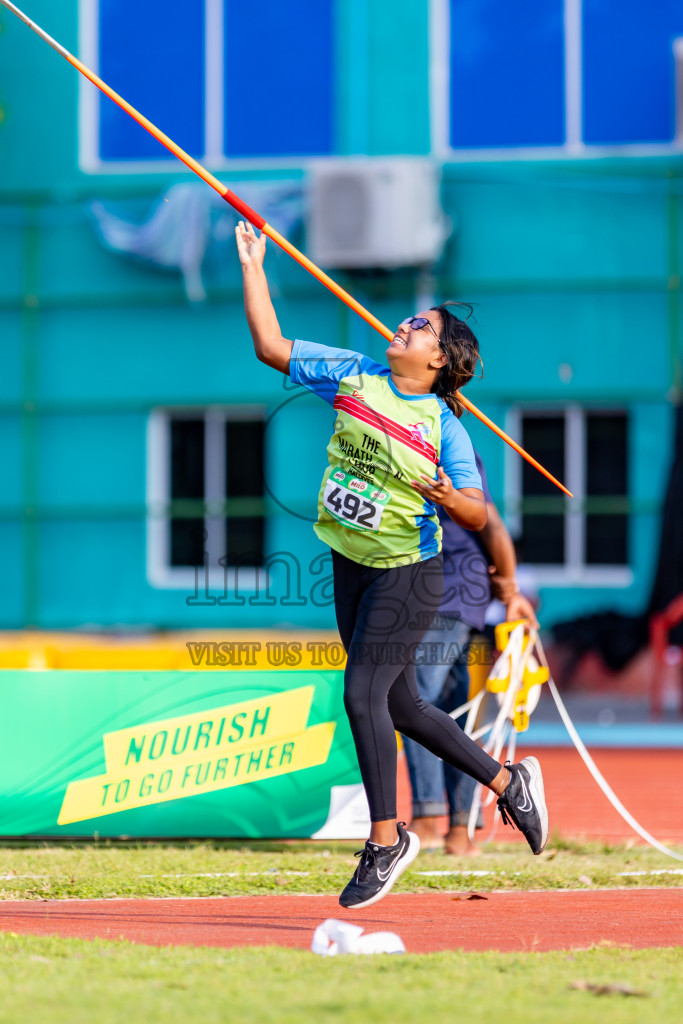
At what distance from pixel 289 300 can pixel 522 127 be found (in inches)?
116

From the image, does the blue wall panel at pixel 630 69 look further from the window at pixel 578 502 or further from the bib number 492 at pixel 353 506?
the bib number 492 at pixel 353 506

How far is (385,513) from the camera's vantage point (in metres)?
4.59

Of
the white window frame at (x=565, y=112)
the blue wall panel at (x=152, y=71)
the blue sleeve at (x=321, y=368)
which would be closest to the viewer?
the blue sleeve at (x=321, y=368)

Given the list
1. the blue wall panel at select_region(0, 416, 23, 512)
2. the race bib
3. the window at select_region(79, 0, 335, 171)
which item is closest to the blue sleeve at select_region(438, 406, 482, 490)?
the race bib

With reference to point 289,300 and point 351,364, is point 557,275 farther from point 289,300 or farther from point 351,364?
point 351,364

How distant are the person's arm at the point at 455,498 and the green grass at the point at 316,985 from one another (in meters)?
1.36

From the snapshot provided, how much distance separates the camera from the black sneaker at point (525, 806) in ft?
15.9

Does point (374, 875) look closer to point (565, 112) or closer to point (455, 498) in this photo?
point (455, 498)

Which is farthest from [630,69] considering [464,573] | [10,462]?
[464,573]

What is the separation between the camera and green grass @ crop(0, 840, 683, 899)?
5.38 m

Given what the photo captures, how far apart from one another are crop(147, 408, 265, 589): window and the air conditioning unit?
6.99ft

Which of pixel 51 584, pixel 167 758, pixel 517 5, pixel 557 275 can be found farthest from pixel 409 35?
pixel 167 758

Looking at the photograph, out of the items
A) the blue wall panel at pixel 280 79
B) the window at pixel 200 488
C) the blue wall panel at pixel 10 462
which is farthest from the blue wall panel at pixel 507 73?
the blue wall panel at pixel 10 462

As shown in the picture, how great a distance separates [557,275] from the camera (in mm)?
14430
